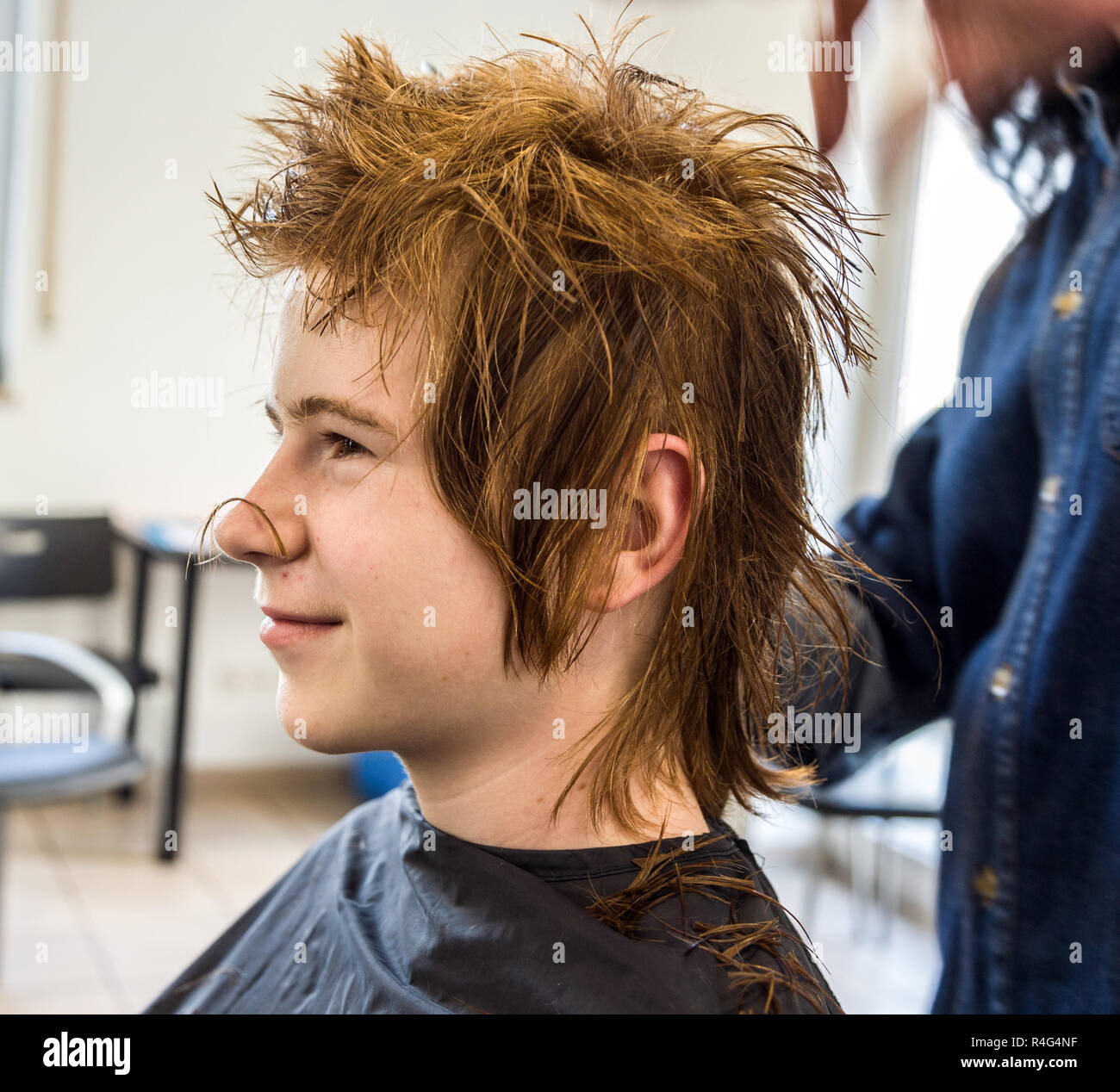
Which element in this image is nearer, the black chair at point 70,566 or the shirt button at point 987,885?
the shirt button at point 987,885

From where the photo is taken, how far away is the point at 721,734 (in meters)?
0.99

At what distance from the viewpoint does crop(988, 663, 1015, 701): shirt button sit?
1017 mm

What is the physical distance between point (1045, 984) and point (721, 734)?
0.36 m

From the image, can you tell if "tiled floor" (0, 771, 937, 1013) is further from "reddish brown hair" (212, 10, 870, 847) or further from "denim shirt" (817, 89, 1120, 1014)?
"reddish brown hair" (212, 10, 870, 847)

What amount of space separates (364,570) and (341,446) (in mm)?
95

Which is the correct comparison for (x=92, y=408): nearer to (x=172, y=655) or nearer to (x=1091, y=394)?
(x=172, y=655)

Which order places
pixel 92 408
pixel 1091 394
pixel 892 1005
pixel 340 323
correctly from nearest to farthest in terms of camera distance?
1. pixel 340 323
2. pixel 1091 394
3. pixel 892 1005
4. pixel 92 408

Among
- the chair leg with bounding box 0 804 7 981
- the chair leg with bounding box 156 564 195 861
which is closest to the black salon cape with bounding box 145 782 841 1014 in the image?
the chair leg with bounding box 0 804 7 981

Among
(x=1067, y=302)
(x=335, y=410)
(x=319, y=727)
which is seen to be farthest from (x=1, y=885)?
(x=1067, y=302)

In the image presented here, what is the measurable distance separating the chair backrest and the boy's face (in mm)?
2789

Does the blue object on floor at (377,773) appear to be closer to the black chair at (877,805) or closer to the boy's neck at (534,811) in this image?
the black chair at (877,805)

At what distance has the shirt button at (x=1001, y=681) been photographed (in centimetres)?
102

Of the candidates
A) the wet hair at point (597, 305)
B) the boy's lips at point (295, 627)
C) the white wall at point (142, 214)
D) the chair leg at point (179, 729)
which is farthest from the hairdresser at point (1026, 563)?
the white wall at point (142, 214)
